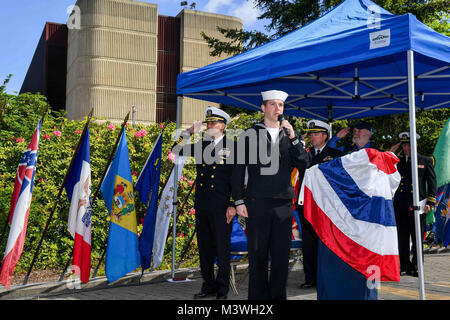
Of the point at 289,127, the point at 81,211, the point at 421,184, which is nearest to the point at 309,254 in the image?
Result: the point at 421,184

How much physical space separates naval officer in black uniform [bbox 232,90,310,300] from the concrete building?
35.3m

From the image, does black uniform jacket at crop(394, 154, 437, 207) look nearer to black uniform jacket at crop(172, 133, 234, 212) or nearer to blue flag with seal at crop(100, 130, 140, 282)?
black uniform jacket at crop(172, 133, 234, 212)

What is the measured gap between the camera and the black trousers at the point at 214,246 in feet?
16.8

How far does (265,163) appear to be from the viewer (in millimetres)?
4223

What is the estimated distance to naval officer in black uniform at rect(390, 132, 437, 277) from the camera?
6.50m

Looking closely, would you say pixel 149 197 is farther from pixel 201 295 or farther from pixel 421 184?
pixel 421 184

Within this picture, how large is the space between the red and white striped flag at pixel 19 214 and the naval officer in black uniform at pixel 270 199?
2.67 meters

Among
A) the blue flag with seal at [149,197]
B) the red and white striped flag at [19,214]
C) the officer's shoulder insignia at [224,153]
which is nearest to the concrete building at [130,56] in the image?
the blue flag with seal at [149,197]

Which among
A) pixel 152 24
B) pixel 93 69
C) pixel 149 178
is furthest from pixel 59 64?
pixel 149 178

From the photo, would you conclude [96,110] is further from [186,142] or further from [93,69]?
[186,142]

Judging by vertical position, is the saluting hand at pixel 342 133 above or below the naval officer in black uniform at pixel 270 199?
above

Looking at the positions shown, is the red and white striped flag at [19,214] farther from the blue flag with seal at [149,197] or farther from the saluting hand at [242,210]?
the saluting hand at [242,210]

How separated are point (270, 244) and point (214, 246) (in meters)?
1.37

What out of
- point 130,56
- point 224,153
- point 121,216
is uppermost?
point 130,56
